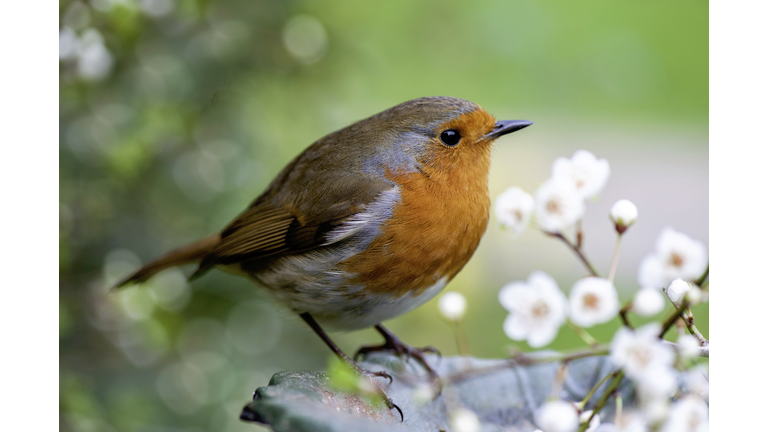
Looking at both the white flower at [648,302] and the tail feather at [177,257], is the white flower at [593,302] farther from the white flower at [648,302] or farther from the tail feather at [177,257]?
the tail feather at [177,257]

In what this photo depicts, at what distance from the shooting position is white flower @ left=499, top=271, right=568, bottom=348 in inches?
32.2

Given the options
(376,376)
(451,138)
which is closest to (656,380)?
(376,376)

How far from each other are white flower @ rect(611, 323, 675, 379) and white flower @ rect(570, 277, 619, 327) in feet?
0.12

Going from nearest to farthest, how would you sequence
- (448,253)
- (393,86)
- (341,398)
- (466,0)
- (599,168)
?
(599,168) → (341,398) → (448,253) → (466,0) → (393,86)

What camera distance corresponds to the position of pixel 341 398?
3.60ft

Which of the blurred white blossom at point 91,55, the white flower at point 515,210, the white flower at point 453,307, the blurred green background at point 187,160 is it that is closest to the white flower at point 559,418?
the white flower at point 515,210

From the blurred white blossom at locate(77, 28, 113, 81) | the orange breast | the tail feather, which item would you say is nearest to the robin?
the orange breast

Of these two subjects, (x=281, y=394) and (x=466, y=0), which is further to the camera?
(x=466, y=0)

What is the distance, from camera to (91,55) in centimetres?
186

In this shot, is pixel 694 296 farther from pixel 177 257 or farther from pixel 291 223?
pixel 177 257

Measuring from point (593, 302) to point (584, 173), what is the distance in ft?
0.82
